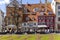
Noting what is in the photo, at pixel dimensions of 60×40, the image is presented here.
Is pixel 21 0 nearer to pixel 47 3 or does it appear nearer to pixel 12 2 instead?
pixel 12 2

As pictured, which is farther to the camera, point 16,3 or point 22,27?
point 22,27

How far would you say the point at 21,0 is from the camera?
2162 inches

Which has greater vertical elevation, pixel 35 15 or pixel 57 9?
pixel 57 9

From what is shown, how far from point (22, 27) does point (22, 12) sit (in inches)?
292

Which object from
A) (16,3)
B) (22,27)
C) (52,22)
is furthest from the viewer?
(52,22)

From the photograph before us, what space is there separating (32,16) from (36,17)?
62.4 inches

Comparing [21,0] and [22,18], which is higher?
[21,0]

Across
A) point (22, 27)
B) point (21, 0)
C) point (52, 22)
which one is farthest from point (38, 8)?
point (21, 0)

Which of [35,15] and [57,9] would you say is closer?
[57,9]

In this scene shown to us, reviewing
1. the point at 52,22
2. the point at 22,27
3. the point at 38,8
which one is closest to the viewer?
the point at 22,27

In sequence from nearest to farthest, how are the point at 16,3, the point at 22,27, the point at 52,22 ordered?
the point at 16,3, the point at 22,27, the point at 52,22

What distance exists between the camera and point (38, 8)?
71938 millimetres

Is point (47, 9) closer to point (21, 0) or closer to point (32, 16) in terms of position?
point (32, 16)

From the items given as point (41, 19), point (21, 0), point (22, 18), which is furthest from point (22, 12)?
point (21, 0)
